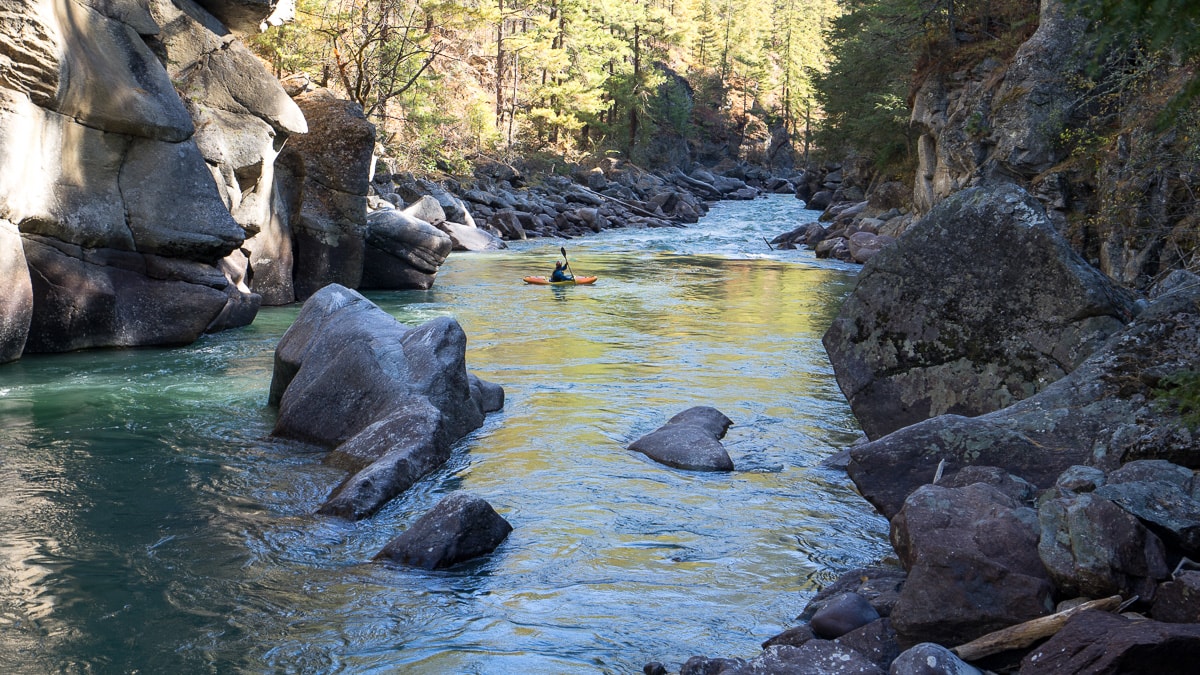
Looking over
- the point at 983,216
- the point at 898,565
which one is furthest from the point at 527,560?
the point at 983,216

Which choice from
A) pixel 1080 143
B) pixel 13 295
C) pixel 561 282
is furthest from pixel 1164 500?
pixel 561 282

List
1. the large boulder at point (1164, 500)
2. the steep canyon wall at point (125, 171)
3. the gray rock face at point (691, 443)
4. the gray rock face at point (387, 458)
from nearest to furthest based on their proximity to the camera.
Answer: the large boulder at point (1164, 500), the gray rock face at point (387, 458), the gray rock face at point (691, 443), the steep canyon wall at point (125, 171)

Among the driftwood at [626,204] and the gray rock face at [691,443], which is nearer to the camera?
the gray rock face at [691,443]

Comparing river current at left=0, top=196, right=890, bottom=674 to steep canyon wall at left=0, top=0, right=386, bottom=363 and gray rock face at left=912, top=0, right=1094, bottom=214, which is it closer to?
steep canyon wall at left=0, top=0, right=386, bottom=363

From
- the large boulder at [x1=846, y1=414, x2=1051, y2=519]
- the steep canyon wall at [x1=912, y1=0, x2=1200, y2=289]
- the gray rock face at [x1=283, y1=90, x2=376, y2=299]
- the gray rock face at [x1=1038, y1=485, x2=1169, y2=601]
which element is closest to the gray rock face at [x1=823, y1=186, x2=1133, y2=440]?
the steep canyon wall at [x1=912, y1=0, x2=1200, y2=289]

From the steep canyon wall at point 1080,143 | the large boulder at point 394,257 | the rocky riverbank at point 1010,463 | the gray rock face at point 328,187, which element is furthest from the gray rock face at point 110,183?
the steep canyon wall at point 1080,143

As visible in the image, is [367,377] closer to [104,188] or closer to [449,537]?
[449,537]

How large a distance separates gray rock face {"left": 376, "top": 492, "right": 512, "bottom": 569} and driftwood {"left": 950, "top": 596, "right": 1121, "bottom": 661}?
126 inches

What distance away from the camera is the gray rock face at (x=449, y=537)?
6453mm

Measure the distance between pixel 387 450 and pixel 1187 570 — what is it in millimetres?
5970

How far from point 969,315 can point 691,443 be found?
2579mm

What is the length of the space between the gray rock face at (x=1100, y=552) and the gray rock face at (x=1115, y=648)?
332mm

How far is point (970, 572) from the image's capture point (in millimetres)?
4672

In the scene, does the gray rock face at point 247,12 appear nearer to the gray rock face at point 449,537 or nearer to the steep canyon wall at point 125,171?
the steep canyon wall at point 125,171
